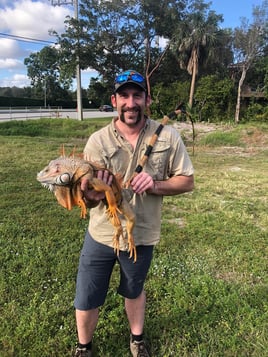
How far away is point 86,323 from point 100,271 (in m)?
0.42

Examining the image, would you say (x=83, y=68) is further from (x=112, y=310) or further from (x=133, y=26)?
(x=112, y=310)

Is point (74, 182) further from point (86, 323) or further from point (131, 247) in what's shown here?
point (86, 323)

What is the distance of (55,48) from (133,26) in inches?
267

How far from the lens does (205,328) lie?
2803mm

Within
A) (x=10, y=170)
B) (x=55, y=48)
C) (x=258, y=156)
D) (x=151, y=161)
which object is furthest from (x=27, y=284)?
(x=55, y=48)

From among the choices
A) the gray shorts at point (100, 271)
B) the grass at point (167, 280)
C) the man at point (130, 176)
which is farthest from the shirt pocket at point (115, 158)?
the grass at point (167, 280)

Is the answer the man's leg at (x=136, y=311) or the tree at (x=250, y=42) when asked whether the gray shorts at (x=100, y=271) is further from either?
the tree at (x=250, y=42)

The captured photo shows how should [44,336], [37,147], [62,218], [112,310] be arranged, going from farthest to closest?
1. [37,147]
2. [62,218]
3. [112,310]
4. [44,336]

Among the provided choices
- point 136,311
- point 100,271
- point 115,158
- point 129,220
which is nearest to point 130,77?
A: point 115,158

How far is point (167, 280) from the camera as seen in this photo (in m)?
3.46

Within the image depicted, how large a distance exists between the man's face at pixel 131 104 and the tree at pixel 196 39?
24354mm

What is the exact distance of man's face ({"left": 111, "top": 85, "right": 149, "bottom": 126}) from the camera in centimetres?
206

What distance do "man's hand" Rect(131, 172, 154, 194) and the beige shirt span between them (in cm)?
19

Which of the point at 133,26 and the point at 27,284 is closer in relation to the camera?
the point at 27,284
